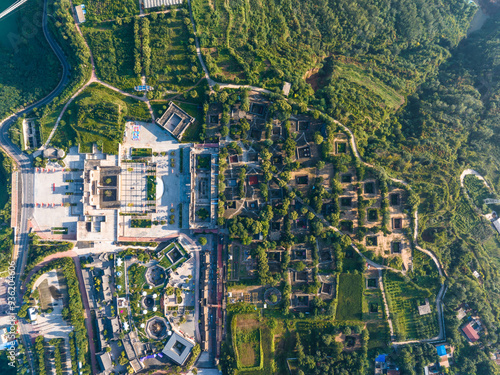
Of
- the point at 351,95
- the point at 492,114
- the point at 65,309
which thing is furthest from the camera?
the point at 492,114

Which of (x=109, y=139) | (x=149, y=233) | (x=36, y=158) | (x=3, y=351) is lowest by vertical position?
(x=3, y=351)

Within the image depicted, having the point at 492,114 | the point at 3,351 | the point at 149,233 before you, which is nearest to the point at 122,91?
the point at 149,233

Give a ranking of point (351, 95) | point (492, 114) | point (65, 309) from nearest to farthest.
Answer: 1. point (65, 309)
2. point (351, 95)
3. point (492, 114)

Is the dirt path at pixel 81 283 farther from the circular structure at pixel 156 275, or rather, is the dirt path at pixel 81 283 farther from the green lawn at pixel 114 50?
the green lawn at pixel 114 50

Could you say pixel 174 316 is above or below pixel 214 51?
below

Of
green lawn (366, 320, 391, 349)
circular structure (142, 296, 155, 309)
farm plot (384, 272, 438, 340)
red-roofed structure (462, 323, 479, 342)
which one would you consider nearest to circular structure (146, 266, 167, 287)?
circular structure (142, 296, 155, 309)

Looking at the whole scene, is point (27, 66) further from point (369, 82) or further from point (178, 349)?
point (369, 82)

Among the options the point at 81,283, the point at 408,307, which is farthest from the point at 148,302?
the point at 408,307

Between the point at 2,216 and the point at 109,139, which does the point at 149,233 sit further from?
the point at 2,216
